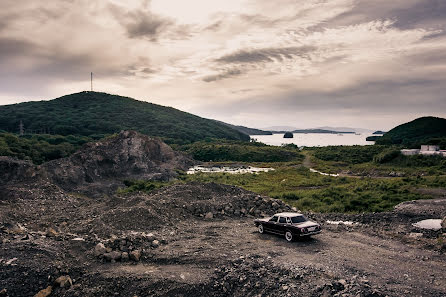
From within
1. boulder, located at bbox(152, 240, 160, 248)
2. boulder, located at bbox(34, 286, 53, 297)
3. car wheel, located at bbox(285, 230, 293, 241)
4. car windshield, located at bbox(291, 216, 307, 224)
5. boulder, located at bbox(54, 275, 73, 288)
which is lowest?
boulder, located at bbox(34, 286, 53, 297)

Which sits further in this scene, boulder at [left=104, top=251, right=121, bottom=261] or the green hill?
the green hill

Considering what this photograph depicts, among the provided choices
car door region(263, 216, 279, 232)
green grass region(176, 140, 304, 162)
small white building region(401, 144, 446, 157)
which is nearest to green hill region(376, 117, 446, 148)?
green grass region(176, 140, 304, 162)

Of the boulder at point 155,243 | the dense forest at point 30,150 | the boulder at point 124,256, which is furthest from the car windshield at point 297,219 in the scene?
the dense forest at point 30,150

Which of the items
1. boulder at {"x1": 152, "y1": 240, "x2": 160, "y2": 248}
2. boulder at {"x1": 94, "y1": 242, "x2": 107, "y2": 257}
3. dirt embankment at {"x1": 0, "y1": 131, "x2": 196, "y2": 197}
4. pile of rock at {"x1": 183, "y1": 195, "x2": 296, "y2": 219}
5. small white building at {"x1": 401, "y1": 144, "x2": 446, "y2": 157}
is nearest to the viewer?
boulder at {"x1": 94, "y1": 242, "x2": 107, "y2": 257}

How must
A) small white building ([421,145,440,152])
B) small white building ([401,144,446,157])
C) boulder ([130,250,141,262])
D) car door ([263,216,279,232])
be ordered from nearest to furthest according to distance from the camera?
boulder ([130,250,141,262]) → car door ([263,216,279,232]) → small white building ([401,144,446,157]) → small white building ([421,145,440,152])

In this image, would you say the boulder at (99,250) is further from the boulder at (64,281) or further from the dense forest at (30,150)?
the dense forest at (30,150)

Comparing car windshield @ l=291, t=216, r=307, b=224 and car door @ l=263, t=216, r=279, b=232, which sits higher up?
car windshield @ l=291, t=216, r=307, b=224

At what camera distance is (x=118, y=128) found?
510 ft

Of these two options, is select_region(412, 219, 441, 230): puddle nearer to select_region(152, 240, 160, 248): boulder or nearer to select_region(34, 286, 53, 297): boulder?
select_region(152, 240, 160, 248): boulder

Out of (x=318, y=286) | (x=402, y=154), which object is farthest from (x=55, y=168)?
(x=402, y=154)

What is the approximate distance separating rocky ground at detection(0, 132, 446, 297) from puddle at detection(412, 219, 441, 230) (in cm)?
80

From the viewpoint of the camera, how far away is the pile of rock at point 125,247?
45.5ft

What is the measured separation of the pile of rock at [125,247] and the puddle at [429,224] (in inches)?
670

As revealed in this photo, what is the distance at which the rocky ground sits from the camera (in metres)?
11.4
